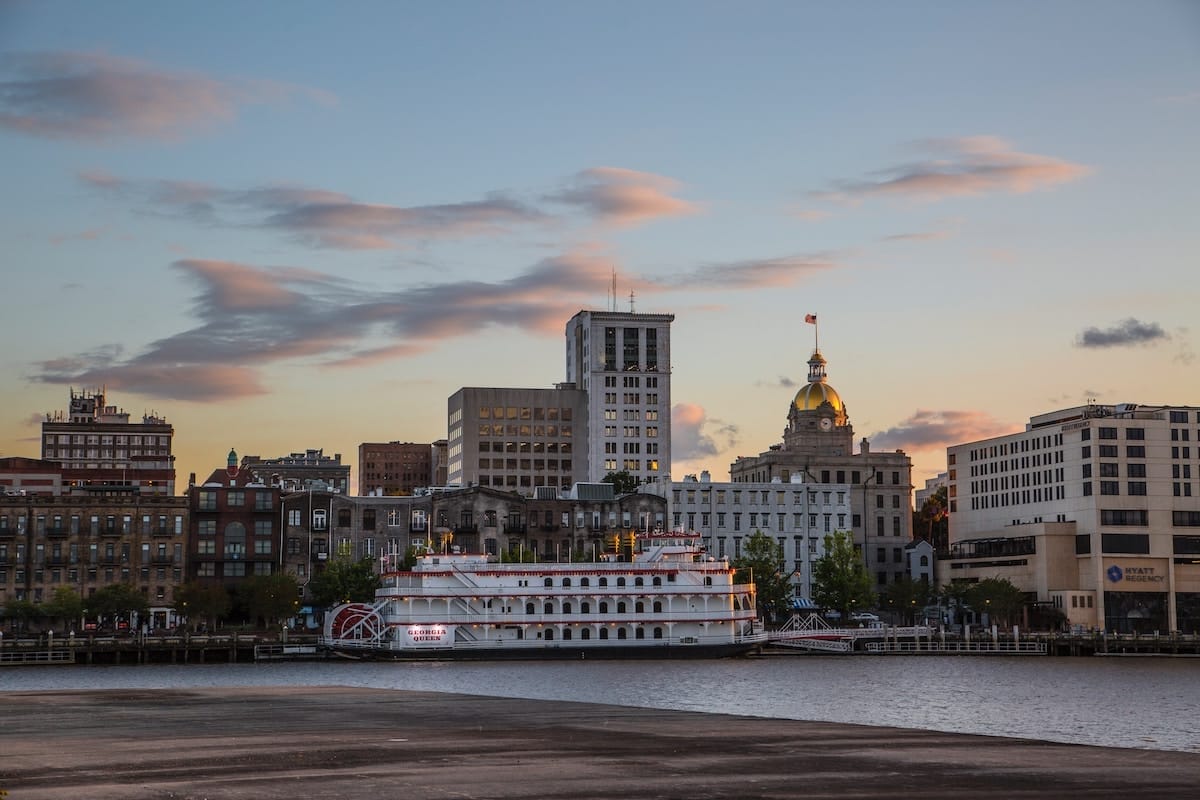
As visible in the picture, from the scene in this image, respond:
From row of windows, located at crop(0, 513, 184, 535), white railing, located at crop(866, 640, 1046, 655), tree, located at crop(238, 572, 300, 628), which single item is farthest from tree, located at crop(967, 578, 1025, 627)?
row of windows, located at crop(0, 513, 184, 535)

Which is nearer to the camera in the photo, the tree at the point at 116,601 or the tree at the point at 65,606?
the tree at the point at 65,606

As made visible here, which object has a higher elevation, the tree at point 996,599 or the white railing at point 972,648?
the tree at point 996,599

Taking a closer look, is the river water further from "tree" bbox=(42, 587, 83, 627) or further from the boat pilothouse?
"tree" bbox=(42, 587, 83, 627)

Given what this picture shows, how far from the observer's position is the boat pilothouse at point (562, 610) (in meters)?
127

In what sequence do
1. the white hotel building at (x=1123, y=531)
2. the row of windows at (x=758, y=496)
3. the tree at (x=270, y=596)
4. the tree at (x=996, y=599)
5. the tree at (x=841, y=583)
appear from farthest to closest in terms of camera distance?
the row of windows at (x=758, y=496) < the white hotel building at (x=1123, y=531) < the tree at (x=841, y=583) < the tree at (x=996, y=599) < the tree at (x=270, y=596)

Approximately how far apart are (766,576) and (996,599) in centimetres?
2554

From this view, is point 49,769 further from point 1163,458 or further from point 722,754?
point 1163,458

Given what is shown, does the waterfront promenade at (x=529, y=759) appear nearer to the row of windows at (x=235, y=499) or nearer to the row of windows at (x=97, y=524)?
the row of windows at (x=97, y=524)

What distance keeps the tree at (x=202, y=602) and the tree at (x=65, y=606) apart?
882cm

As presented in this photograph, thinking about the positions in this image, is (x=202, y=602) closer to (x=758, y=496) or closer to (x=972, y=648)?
(x=758, y=496)

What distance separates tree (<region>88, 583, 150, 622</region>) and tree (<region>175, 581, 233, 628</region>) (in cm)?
372

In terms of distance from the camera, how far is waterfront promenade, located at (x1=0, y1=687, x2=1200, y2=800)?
30.4 meters

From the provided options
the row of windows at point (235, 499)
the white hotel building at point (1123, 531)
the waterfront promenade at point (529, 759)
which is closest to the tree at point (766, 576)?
the white hotel building at point (1123, 531)

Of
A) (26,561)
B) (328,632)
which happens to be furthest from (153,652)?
(26,561)
